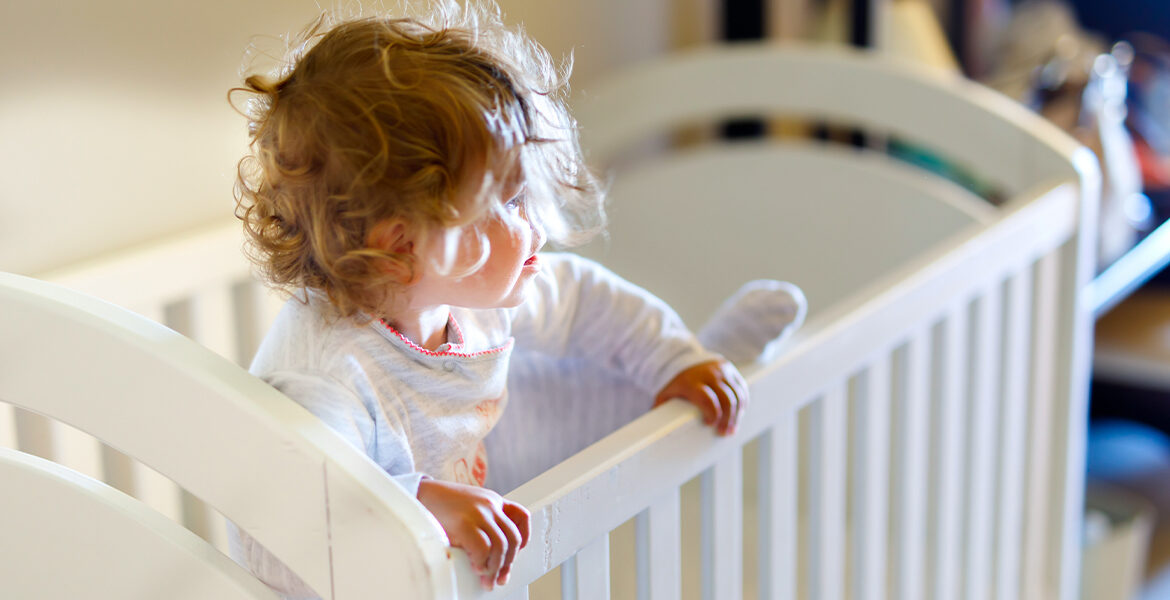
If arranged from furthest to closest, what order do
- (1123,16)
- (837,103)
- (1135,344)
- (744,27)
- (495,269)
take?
(1123,16)
(744,27)
(1135,344)
(837,103)
(495,269)

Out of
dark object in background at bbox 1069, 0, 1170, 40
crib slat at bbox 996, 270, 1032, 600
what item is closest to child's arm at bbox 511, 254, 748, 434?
crib slat at bbox 996, 270, 1032, 600

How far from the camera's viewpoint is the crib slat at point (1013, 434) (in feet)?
3.75

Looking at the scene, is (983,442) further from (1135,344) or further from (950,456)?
(1135,344)

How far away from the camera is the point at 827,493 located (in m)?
0.90

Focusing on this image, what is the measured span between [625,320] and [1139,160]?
1.26m

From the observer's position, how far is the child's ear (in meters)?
0.58

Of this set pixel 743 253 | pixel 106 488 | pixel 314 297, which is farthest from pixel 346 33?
pixel 743 253

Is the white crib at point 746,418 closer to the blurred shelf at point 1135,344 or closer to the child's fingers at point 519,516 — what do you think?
the child's fingers at point 519,516

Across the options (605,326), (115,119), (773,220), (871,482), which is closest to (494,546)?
(605,326)

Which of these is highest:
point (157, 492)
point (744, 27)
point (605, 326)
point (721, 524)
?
point (744, 27)

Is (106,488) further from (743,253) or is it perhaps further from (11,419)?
(743,253)

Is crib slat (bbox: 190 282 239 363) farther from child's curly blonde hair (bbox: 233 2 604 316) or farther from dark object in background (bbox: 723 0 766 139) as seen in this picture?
dark object in background (bbox: 723 0 766 139)

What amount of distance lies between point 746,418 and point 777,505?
9 cm

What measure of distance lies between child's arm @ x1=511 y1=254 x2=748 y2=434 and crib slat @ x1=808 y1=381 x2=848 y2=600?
0.12m
